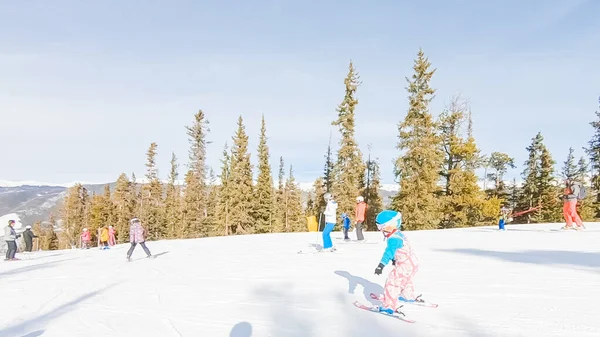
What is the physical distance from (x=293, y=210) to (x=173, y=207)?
1944cm

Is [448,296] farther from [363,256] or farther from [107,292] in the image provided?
[107,292]

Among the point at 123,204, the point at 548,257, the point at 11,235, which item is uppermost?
the point at 123,204

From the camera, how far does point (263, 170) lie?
55.3 metres

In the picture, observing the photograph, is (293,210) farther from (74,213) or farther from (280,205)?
(74,213)

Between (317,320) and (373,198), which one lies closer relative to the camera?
(317,320)

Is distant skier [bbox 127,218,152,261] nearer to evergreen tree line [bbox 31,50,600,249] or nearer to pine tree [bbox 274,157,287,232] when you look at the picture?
evergreen tree line [bbox 31,50,600,249]

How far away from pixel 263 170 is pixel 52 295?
154ft

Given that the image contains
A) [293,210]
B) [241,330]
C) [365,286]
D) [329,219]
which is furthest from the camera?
[293,210]

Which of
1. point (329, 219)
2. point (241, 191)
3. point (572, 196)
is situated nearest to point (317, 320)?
point (329, 219)

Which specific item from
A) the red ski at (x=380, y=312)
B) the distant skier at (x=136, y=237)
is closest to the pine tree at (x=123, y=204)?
the distant skier at (x=136, y=237)

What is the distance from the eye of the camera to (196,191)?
51.2 metres

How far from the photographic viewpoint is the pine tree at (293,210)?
218ft

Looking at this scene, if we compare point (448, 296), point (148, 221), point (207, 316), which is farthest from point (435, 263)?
point (148, 221)

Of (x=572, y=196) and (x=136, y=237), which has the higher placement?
(x=572, y=196)
